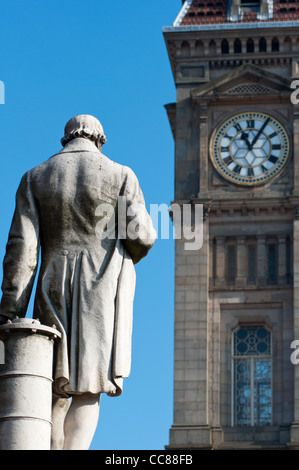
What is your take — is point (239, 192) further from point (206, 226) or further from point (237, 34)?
point (237, 34)

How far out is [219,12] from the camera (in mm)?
63875

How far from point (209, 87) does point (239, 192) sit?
13.9 feet

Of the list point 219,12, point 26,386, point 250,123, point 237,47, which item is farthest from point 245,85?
point 26,386

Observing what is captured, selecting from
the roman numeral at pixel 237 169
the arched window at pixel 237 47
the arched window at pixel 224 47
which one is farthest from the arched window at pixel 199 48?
the roman numeral at pixel 237 169

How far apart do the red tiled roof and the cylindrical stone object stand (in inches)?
2092

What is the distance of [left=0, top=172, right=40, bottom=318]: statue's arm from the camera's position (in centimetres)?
1121

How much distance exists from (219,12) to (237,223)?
8.69 meters

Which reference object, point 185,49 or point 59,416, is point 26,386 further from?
point 185,49

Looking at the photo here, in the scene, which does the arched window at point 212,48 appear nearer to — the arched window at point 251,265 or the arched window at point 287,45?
the arched window at point 287,45

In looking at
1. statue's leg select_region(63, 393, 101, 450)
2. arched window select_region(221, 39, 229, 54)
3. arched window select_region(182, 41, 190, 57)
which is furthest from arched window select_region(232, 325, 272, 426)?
statue's leg select_region(63, 393, 101, 450)

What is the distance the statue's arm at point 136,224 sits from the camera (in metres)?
11.4

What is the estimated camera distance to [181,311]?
59.4m

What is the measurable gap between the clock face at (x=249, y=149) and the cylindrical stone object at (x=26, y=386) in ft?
166
